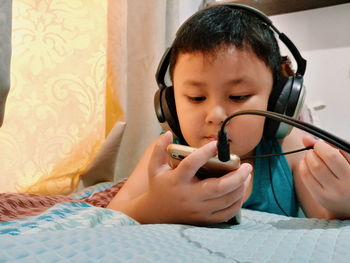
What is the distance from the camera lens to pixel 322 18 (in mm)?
1483

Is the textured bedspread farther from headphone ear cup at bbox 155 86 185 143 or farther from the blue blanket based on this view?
headphone ear cup at bbox 155 86 185 143

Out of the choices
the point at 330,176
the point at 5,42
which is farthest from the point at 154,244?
the point at 5,42

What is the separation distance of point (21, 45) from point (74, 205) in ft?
2.30

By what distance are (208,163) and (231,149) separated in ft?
0.89

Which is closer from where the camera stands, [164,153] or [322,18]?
[164,153]

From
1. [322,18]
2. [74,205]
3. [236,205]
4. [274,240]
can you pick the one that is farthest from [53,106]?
[322,18]

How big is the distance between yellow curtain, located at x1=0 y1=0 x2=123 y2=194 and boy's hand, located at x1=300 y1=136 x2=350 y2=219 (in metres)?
0.83

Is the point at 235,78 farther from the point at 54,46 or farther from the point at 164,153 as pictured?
the point at 54,46

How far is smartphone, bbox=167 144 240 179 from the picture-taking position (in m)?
0.50

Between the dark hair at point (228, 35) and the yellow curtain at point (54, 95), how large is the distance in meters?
0.46

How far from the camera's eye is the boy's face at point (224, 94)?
28.1 inches

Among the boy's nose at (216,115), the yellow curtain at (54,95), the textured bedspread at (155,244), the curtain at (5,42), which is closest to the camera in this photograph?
the textured bedspread at (155,244)

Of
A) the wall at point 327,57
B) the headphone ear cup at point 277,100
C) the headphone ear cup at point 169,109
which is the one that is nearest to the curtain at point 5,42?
the headphone ear cup at point 169,109

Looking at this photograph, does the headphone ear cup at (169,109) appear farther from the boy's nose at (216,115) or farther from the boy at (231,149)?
the boy's nose at (216,115)
